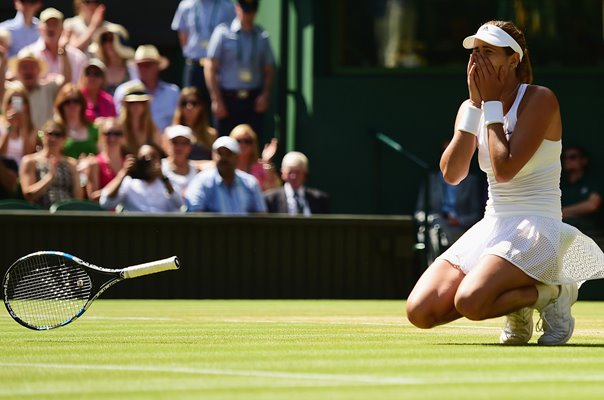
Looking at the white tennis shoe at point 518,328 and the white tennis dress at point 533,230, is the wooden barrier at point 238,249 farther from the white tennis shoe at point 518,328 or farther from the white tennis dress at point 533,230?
the white tennis shoe at point 518,328

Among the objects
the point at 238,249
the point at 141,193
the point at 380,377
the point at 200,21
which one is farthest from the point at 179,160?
the point at 380,377

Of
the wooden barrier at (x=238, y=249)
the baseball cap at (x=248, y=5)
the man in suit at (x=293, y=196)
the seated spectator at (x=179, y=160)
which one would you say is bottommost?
the wooden barrier at (x=238, y=249)

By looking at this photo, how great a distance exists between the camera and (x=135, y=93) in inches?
559

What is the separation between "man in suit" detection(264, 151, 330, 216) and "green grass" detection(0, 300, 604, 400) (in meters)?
5.37

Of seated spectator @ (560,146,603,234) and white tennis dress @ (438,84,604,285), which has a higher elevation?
white tennis dress @ (438,84,604,285)

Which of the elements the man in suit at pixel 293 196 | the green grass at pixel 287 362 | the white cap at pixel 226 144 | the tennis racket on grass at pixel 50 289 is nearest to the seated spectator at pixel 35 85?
the white cap at pixel 226 144

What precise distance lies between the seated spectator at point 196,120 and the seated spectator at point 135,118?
18.0 inches

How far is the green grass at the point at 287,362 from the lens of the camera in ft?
14.4

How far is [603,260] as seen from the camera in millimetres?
6902

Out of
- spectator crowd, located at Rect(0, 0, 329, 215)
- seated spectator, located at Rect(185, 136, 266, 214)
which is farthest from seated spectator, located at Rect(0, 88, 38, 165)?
seated spectator, located at Rect(185, 136, 266, 214)

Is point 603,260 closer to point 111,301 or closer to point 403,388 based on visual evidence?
point 403,388

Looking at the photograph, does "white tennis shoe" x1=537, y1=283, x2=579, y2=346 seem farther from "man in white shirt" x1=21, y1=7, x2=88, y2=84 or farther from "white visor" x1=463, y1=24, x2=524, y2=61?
"man in white shirt" x1=21, y1=7, x2=88, y2=84

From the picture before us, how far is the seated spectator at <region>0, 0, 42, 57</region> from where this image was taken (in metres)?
15.4

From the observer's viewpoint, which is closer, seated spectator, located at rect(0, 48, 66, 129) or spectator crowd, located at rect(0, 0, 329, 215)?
spectator crowd, located at rect(0, 0, 329, 215)
